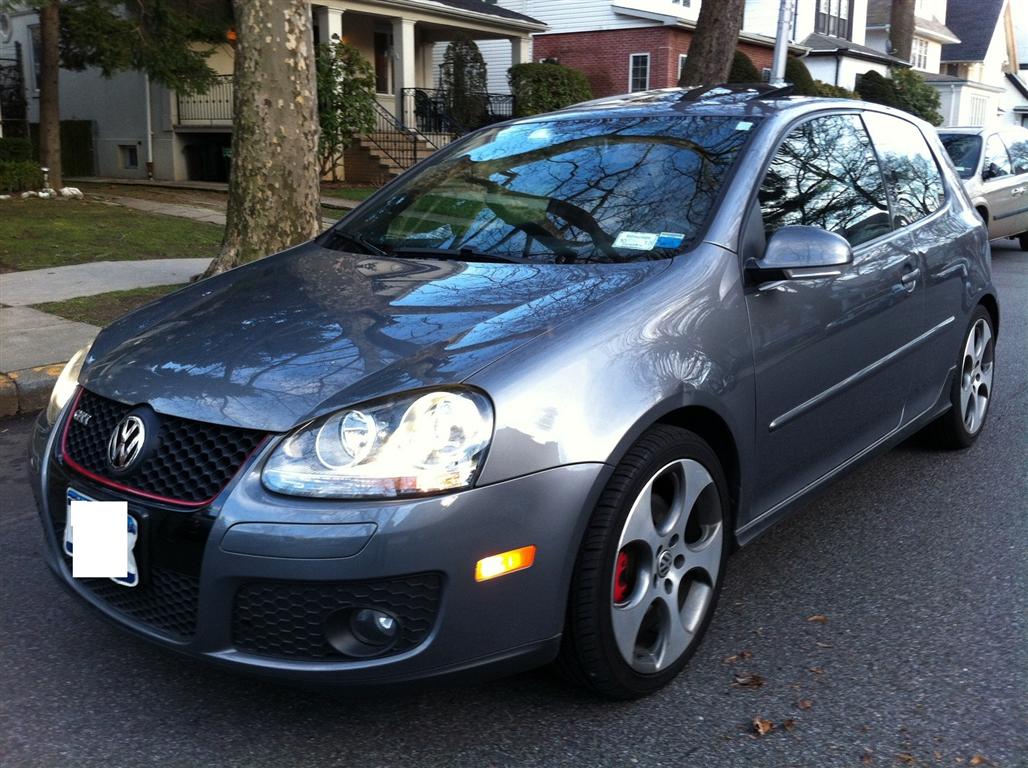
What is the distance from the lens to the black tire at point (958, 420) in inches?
187

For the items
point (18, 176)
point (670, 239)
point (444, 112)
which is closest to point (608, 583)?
point (670, 239)

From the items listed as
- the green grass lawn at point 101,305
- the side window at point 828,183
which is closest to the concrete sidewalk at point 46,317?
the green grass lawn at point 101,305

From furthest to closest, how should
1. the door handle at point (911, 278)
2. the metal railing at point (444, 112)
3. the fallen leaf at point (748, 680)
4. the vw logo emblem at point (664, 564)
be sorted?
the metal railing at point (444, 112), the door handle at point (911, 278), the fallen leaf at point (748, 680), the vw logo emblem at point (664, 564)

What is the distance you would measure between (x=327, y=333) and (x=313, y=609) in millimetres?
791

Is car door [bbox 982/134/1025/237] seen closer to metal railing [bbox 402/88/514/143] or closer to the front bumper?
the front bumper

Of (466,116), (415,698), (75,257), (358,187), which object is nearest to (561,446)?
(415,698)

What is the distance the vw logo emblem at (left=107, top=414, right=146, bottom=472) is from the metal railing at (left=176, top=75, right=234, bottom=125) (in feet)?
66.2

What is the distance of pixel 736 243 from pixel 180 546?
1.85 metres

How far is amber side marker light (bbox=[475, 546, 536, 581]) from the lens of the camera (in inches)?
95.7

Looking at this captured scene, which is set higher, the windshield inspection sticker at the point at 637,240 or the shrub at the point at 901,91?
the shrub at the point at 901,91

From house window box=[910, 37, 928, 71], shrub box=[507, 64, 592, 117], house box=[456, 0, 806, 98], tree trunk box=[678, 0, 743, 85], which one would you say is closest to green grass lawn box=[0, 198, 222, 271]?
tree trunk box=[678, 0, 743, 85]

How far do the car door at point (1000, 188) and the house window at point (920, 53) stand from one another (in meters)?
38.9

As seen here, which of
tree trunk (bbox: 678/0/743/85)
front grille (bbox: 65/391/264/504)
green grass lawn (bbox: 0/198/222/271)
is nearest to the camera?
front grille (bbox: 65/391/264/504)

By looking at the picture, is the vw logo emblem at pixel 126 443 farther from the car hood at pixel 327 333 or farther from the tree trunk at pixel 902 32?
the tree trunk at pixel 902 32
